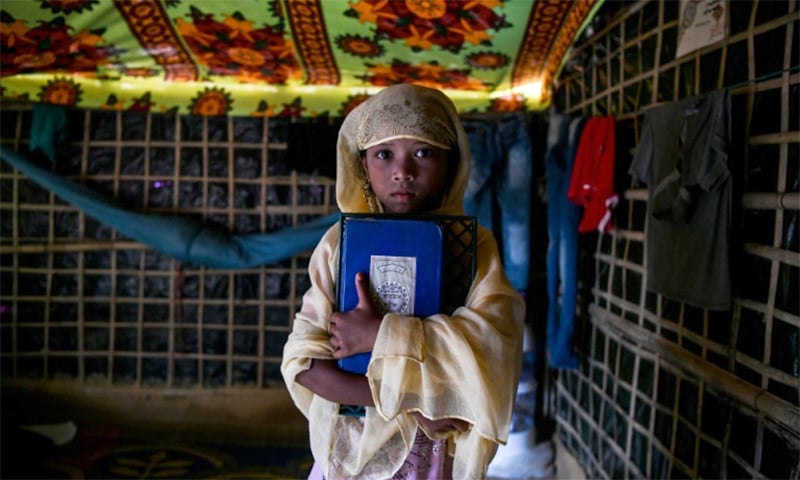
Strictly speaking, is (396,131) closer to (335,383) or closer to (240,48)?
(335,383)

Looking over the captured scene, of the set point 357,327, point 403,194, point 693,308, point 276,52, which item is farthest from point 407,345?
point 276,52

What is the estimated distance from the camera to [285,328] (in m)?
2.82

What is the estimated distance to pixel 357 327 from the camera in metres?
0.75

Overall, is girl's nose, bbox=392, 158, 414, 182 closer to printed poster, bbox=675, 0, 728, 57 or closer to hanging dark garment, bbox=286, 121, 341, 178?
printed poster, bbox=675, 0, 728, 57

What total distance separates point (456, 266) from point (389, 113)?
11.5 inches

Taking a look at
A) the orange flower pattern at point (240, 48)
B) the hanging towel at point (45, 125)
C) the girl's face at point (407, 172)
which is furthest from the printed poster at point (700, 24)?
the hanging towel at point (45, 125)

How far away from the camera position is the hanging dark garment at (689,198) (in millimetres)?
1235

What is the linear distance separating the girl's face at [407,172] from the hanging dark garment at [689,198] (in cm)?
81

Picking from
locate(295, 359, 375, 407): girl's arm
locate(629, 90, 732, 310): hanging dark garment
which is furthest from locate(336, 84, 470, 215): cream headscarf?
locate(629, 90, 732, 310): hanging dark garment

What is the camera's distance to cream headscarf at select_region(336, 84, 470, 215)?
84cm

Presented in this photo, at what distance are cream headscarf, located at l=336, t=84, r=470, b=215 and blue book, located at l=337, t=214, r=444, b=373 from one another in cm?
16

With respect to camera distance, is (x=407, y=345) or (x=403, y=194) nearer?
(x=407, y=345)

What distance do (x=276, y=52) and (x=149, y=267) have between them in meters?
1.48

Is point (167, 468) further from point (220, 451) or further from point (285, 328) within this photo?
point (285, 328)
